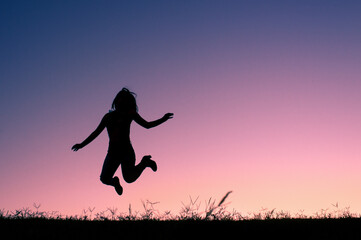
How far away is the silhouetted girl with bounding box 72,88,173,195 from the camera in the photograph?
283 inches

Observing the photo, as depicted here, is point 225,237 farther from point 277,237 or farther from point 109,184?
point 109,184

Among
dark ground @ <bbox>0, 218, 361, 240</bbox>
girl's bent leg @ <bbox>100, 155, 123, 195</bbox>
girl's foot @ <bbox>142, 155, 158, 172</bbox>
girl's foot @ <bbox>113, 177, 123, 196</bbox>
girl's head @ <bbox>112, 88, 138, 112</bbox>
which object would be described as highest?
girl's head @ <bbox>112, 88, 138, 112</bbox>

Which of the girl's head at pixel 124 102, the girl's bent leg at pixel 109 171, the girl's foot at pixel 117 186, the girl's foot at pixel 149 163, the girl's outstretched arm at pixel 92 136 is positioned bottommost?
the girl's foot at pixel 117 186

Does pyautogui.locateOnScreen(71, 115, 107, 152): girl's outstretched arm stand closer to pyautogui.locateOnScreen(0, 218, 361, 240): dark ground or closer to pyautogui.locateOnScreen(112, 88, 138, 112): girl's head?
pyautogui.locateOnScreen(112, 88, 138, 112): girl's head

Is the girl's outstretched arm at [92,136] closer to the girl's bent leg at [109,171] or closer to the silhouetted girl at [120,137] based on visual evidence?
the silhouetted girl at [120,137]

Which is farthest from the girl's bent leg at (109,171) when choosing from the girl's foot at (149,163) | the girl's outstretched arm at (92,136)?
the girl's foot at (149,163)

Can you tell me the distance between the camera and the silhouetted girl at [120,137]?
7.18 meters

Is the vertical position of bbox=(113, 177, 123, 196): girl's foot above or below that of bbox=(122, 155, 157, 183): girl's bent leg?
below

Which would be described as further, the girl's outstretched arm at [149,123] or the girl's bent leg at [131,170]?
the girl's bent leg at [131,170]

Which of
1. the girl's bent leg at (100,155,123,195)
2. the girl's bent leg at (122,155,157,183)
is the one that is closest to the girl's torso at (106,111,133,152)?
the girl's bent leg at (100,155,123,195)

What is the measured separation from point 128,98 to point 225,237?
4.02m

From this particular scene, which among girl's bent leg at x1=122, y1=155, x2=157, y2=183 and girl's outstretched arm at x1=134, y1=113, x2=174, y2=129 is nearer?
girl's outstretched arm at x1=134, y1=113, x2=174, y2=129

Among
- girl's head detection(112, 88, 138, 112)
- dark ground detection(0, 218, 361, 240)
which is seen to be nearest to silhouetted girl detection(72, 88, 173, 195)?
girl's head detection(112, 88, 138, 112)

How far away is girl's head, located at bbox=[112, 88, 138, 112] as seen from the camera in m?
7.31
